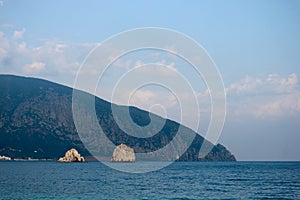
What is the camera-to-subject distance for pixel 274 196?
72.5 metres

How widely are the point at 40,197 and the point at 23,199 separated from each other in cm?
337

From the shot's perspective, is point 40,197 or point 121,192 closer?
point 40,197

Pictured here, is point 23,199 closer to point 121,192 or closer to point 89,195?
point 89,195

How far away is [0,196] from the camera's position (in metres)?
68.2

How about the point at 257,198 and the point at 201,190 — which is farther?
the point at 201,190

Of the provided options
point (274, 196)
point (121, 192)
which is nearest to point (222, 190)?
point (274, 196)

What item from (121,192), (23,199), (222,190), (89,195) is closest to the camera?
(23,199)

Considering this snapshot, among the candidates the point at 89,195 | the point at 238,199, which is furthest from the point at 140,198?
the point at 238,199

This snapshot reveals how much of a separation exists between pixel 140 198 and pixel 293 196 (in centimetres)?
2290

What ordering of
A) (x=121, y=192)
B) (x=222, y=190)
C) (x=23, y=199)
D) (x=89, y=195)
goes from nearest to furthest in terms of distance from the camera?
(x=23, y=199)
(x=89, y=195)
(x=121, y=192)
(x=222, y=190)

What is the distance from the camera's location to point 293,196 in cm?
7212

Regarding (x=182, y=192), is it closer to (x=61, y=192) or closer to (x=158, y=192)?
(x=158, y=192)

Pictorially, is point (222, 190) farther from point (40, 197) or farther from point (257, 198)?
point (40, 197)

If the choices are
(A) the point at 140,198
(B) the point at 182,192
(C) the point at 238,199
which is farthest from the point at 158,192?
(C) the point at 238,199
